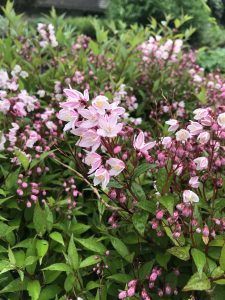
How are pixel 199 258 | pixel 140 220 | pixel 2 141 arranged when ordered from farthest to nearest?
pixel 2 141 < pixel 140 220 < pixel 199 258

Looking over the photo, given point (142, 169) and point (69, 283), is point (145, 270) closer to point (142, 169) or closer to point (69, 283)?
point (69, 283)

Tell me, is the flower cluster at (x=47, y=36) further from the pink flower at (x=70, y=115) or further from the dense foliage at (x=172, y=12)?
the dense foliage at (x=172, y=12)

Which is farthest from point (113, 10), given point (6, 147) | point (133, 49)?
point (6, 147)

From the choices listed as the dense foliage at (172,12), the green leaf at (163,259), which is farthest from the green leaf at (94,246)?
the dense foliage at (172,12)

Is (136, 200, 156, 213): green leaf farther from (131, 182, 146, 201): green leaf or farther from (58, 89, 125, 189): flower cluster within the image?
(58, 89, 125, 189): flower cluster

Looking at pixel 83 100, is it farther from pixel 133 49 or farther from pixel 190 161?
pixel 133 49

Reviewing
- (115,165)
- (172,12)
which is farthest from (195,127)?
(172,12)

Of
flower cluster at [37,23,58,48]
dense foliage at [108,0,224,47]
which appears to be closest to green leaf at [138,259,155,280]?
flower cluster at [37,23,58,48]
